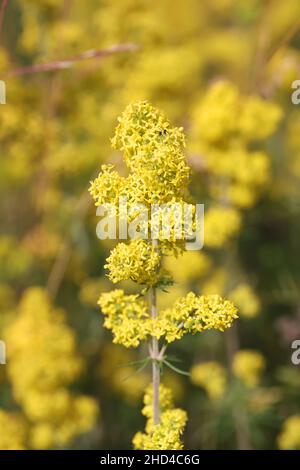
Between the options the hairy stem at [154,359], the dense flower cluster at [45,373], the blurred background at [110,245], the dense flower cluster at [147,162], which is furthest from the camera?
the blurred background at [110,245]

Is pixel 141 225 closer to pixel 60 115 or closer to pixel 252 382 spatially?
pixel 252 382

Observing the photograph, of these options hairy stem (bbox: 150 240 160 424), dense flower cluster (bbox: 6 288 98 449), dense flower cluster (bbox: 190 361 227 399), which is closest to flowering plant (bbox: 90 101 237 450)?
hairy stem (bbox: 150 240 160 424)

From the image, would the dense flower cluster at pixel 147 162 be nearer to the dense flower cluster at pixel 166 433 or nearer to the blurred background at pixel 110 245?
the dense flower cluster at pixel 166 433

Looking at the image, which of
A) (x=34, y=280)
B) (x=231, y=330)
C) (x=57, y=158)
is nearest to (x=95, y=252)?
(x=34, y=280)

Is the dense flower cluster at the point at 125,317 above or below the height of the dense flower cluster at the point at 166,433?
above

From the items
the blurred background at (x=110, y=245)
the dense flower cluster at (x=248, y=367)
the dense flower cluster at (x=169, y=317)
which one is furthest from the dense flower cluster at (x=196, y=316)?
the dense flower cluster at (x=248, y=367)

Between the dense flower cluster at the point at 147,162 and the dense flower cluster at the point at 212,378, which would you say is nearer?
the dense flower cluster at the point at 147,162

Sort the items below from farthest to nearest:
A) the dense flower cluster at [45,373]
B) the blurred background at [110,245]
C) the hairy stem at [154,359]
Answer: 1. the blurred background at [110,245]
2. the dense flower cluster at [45,373]
3. the hairy stem at [154,359]

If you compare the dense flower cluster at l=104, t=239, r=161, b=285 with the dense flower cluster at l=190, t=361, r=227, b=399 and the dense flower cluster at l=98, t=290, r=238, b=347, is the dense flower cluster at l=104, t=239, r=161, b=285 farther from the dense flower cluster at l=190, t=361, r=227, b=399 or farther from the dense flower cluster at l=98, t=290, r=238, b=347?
the dense flower cluster at l=190, t=361, r=227, b=399

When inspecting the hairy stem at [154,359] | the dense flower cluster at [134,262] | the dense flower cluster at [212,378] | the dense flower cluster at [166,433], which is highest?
the dense flower cluster at [212,378]
